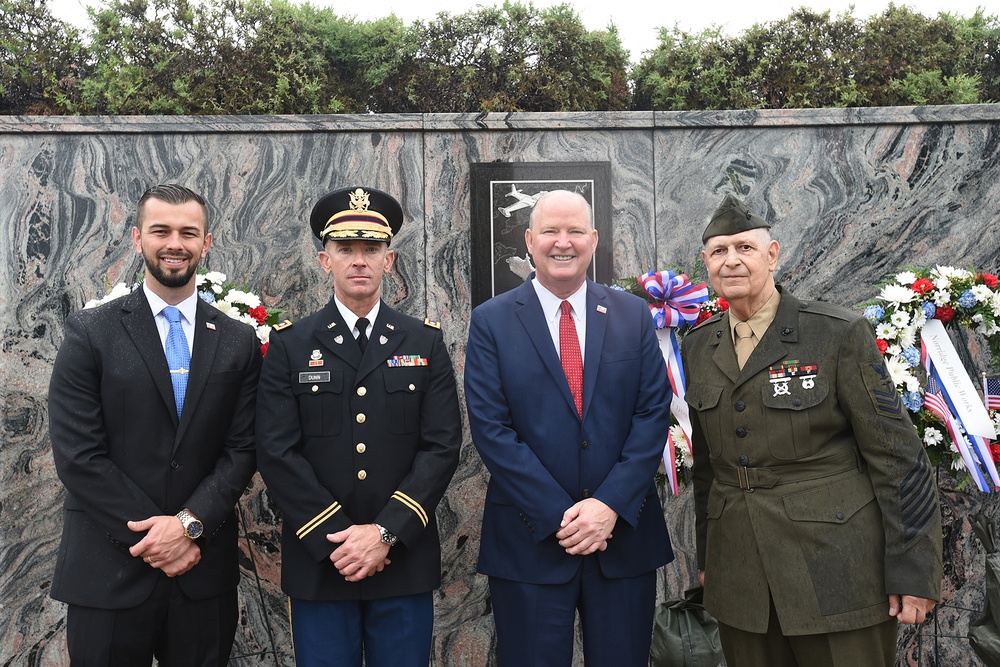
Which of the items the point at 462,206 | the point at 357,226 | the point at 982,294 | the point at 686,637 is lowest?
the point at 686,637

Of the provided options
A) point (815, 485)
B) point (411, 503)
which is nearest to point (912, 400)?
point (815, 485)

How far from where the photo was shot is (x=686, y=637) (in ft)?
9.98

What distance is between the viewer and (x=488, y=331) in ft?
9.69

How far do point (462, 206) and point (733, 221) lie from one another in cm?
207

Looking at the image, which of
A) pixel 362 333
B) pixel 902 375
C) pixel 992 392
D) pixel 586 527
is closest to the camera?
pixel 586 527

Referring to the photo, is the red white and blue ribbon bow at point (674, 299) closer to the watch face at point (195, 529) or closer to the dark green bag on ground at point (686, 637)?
the dark green bag on ground at point (686, 637)

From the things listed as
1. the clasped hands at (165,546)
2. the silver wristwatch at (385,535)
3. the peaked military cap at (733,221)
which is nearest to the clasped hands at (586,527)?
the silver wristwatch at (385,535)

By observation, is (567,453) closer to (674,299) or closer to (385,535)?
(385,535)

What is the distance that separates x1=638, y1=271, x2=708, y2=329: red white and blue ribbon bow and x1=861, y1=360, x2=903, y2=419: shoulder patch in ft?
4.05

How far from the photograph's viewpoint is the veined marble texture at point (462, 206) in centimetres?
437

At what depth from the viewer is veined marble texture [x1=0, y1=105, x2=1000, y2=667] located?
4367mm

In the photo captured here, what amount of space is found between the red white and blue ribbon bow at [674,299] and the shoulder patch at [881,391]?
1.23 metres

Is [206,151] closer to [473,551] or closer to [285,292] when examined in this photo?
[285,292]

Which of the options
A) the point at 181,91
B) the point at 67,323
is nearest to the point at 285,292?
the point at 181,91
